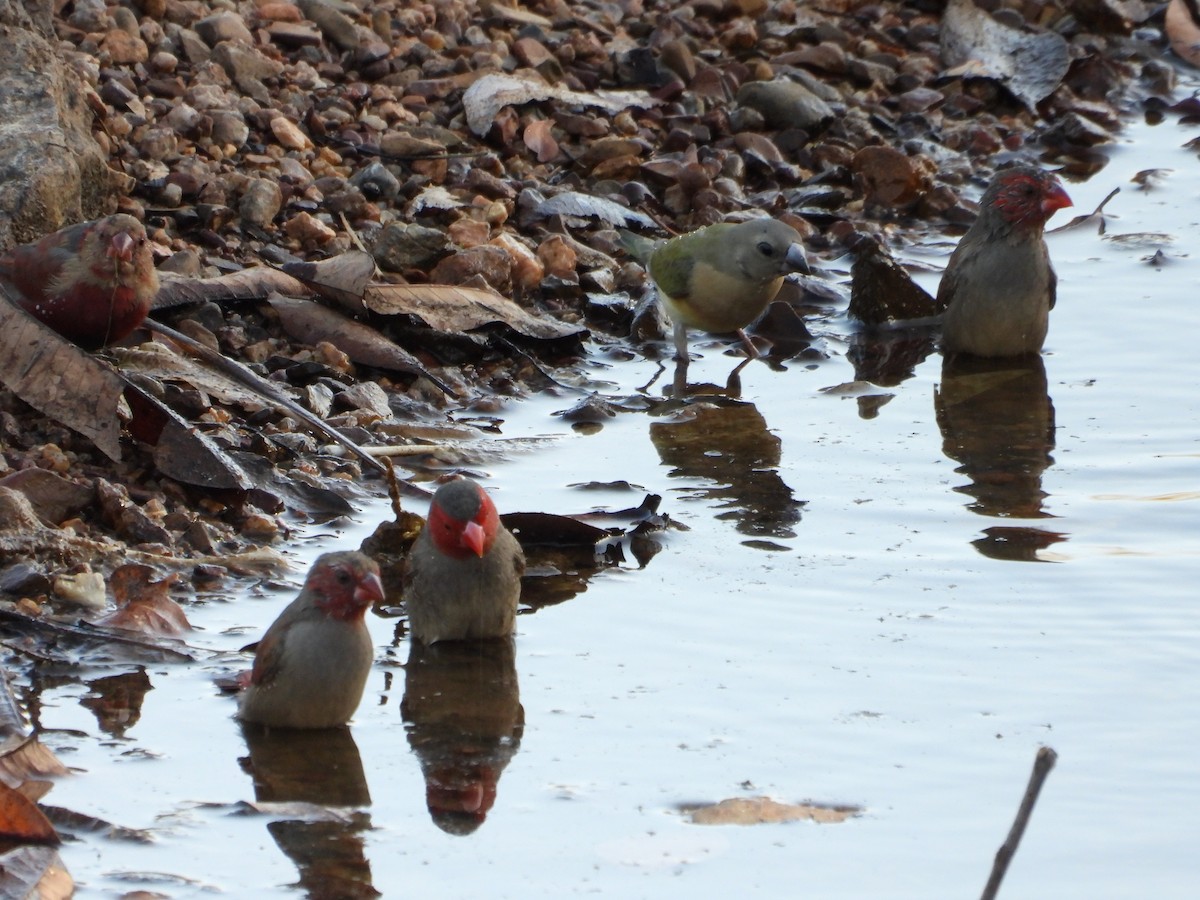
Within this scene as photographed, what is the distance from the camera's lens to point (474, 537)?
5.07 metres

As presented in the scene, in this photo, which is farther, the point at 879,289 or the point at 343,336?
the point at 879,289

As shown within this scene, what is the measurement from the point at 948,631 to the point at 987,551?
28.2 inches

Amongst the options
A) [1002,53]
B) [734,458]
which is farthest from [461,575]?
[1002,53]

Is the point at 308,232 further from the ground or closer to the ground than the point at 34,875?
further from the ground

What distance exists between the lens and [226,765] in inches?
171

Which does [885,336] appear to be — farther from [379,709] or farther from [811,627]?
[379,709]

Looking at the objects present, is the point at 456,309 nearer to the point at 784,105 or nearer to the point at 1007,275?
the point at 1007,275

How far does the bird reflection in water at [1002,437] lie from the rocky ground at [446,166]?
137 cm

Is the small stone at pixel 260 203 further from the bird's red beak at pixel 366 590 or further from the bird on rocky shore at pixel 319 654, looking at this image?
the bird's red beak at pixel 366 590

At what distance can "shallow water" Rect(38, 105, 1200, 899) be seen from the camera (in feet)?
12.9

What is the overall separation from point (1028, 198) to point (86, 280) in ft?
13.9

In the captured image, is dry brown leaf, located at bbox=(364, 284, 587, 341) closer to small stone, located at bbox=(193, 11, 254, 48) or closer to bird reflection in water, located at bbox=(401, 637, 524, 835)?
small stone, located at bbox=(193, 11, 254, 48)

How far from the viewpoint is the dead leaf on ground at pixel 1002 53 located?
1177 centimetres

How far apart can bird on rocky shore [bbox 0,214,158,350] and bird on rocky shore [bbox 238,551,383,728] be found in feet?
6.44
